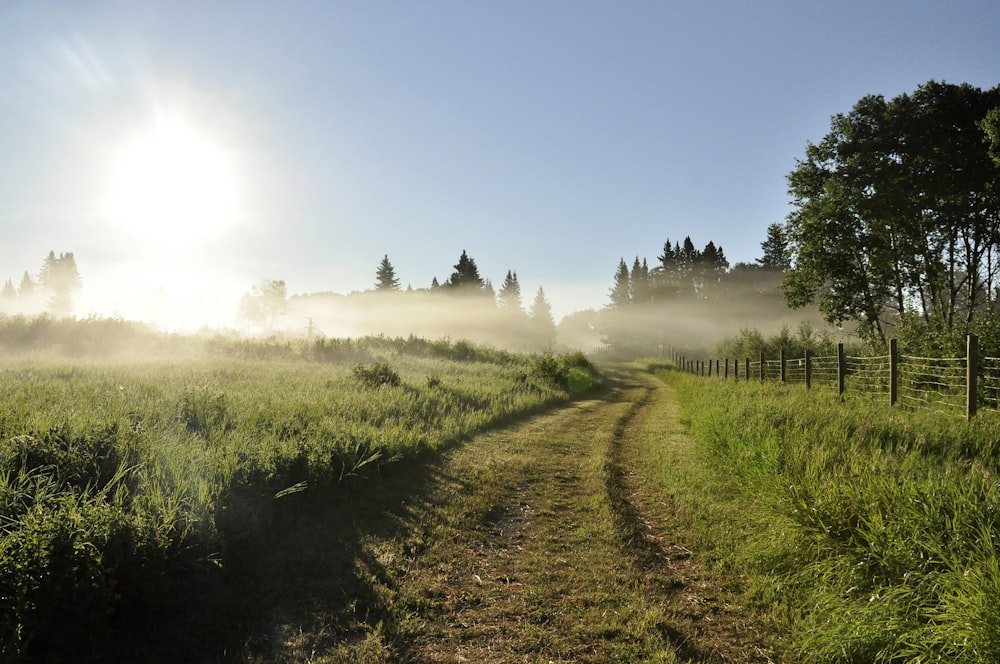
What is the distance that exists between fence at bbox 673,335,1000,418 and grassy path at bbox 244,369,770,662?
17.8ft

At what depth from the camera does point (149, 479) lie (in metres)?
4.82

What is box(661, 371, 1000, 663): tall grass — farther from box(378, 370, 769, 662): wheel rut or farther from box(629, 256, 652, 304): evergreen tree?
box(629, 256, 652, 304): evergreen tree

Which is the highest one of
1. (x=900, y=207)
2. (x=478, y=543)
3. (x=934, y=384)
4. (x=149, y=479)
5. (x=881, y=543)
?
(x=900, y=207)

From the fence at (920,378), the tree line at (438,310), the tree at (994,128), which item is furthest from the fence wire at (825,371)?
the tree line at (438,310)

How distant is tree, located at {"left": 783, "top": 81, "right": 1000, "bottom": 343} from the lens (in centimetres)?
2102

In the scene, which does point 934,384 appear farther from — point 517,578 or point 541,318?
point 541,318

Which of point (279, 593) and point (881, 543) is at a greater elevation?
point (881, 543)

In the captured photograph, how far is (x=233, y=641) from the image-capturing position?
11.4ft

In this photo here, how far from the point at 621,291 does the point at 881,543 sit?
3639 inches

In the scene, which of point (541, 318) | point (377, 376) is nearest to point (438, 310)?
point (541, 318)

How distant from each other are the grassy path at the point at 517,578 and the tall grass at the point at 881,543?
1.57 feet

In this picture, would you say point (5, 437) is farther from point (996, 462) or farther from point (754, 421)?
point (996, 462)

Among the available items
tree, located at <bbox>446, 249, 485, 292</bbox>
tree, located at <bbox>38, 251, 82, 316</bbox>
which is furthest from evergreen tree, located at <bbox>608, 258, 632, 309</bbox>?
tree, located at <bbox>38, 251, 82, 316</bbox>

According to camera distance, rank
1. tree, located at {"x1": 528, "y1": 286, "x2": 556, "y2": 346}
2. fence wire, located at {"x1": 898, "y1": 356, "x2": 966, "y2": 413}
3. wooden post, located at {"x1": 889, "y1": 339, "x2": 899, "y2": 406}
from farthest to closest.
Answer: tree, located at {"x1": 528, "y1": 286, "x2": 556, "y2": 346}
wooden post, located at {"x1": 889, "y1": 339, "x2": 899, "y2": 406}
fence wire, located at {"x1": 898, "y1": 356, "x2": 966, "y2": 413}
